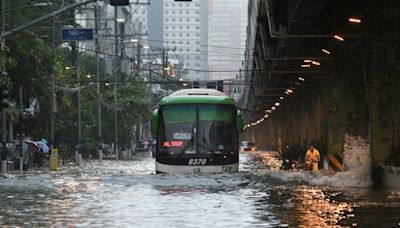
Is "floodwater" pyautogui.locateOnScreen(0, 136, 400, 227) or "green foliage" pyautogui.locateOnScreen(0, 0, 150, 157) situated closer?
"floodwater" pyautogui.locateOnScreen(0, 136, 400, 227)

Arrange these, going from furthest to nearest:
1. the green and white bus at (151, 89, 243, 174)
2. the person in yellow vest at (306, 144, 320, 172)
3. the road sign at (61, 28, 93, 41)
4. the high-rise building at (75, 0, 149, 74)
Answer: the high-rise building at (75, 0, 149, 74) < the road sign at (61, 28, 93, 41) < the person in yellow vest at (306, 144, 320, 172) < the green and white bus at (151, 89, 243, 174)

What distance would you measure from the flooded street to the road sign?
42.2ft

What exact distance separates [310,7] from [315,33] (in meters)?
7.52

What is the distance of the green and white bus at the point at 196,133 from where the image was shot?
3553cm

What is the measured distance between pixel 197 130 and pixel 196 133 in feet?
0.42

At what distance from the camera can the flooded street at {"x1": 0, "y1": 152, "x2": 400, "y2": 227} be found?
18172 millimetres

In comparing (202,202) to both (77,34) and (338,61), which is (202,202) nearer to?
(77,34)

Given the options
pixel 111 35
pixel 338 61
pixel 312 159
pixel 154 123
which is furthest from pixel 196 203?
pixel 111 35

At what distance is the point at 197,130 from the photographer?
36.1m

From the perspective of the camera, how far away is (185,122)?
119 feet

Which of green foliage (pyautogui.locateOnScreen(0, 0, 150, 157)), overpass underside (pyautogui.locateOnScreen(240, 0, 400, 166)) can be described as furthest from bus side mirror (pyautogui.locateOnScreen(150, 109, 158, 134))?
green foliage (pyautogui.locateOnScreen(0, 0, 150, 157))

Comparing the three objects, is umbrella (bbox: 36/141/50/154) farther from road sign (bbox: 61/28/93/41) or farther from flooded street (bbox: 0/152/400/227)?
flooded street (bbox: 0/152/400/227)

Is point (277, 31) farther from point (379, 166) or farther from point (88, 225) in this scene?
point (88, 225)

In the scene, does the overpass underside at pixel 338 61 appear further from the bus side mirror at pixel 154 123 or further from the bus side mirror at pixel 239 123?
the bus side mirror at pixel 154 123
